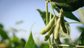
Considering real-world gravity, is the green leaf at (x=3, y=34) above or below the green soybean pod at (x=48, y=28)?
below

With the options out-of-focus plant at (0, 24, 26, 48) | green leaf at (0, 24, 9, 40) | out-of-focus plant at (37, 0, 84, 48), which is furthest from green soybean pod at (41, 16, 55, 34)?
out-of-focus plant at (0, 24, 26, 48)

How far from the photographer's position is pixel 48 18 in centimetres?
118

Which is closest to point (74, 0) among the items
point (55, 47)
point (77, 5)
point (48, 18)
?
point (77, 5)

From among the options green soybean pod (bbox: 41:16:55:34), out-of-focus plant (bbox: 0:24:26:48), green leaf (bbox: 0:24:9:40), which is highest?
green soybean pod (bbox: 41:16:55:34)

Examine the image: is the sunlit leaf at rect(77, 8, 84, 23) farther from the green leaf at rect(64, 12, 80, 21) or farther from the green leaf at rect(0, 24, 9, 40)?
the green leaf at rect(0, 24, 9, 40)

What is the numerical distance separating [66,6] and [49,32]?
14 centimetres

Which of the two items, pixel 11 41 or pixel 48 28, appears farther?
pixel 11 41

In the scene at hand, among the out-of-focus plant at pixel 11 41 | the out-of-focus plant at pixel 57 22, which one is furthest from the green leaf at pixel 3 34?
the out-of-focus plant at pixel 57 22

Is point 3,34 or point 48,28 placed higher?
point 48,28

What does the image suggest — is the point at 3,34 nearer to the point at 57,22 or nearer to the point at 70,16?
the point at 70,16

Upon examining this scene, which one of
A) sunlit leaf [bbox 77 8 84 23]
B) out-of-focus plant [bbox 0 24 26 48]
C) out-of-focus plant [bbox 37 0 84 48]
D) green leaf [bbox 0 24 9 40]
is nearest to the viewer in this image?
out-of-focus plant [bbox 37 0 84 48]

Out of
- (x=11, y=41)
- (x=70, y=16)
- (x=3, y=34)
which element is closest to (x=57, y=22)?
(x=70, y=16)

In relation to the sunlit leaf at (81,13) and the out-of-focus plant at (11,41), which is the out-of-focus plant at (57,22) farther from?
the out-of-focus plant at (11,41)

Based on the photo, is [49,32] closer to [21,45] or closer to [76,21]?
[76,21]
